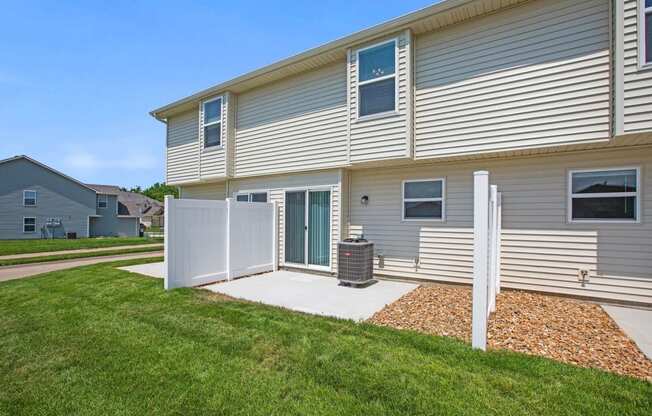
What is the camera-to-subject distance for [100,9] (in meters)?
7.64

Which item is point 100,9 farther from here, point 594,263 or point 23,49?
point 594,263

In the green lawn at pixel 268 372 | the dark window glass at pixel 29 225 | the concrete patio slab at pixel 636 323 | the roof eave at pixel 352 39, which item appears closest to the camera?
the green lawn at pixel 268 372

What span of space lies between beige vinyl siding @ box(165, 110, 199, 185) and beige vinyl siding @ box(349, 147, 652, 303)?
6.61 meters

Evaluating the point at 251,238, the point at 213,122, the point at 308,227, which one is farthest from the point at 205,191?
the point at 308,227

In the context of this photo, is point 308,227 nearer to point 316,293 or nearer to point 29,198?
point 316,293

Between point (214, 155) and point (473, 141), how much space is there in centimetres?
759

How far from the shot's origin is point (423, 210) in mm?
6762

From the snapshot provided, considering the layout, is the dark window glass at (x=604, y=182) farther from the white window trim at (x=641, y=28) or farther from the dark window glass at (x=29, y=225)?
the dark window glass at (x=29, y=225)

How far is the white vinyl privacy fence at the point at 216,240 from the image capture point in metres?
6.07

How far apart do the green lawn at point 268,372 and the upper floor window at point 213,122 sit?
21.0ft

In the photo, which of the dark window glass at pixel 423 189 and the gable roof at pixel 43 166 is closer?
the dark window glass at pixel 423 189

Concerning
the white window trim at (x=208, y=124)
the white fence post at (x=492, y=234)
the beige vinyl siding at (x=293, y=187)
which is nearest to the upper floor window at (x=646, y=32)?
the white fence post at (x=492, y=234)

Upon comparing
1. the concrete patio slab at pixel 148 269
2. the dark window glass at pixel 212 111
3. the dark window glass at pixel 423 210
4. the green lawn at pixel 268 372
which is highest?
the dark window glass at pixel 212 111

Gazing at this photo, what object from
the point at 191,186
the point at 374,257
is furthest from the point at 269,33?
the point at 374,257
